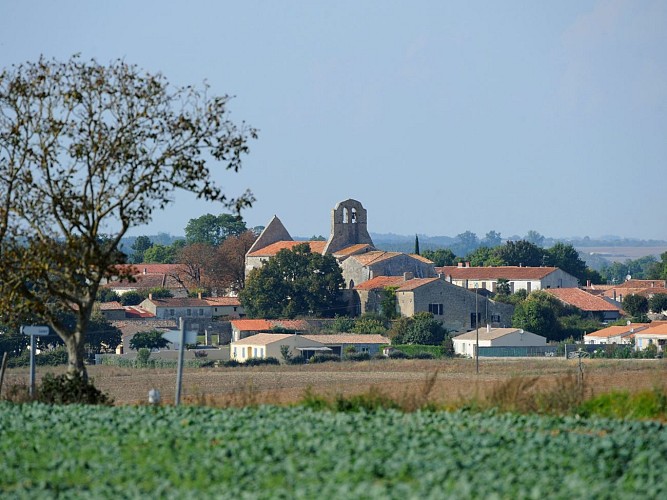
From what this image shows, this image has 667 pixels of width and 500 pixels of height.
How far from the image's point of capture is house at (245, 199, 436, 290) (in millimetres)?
103012

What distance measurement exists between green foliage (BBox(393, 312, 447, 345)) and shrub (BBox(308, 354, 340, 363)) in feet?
27.2

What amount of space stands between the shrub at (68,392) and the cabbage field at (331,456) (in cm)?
334

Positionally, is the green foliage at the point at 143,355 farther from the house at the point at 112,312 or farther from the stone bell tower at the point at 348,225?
the stone bell tower at the point at 348,225

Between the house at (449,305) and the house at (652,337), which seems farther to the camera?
the house at (449,305)

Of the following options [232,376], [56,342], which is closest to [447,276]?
[56,342]

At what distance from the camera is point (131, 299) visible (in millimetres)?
101312

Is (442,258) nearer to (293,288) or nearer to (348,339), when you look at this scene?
(293,288)

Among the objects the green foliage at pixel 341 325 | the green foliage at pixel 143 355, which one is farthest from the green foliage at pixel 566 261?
the green foliage at pixel 143 355

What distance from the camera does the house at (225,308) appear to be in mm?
94312

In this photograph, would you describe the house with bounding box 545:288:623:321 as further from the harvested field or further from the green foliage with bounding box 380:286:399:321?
the harvested field

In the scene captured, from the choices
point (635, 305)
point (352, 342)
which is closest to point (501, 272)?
point (635, 305)

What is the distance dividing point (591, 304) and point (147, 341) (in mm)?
38372

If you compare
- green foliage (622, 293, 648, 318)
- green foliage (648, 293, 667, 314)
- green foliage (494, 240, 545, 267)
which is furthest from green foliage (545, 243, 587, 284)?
green foliage (648, 293, 667, 314)

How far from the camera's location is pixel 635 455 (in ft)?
43.9
